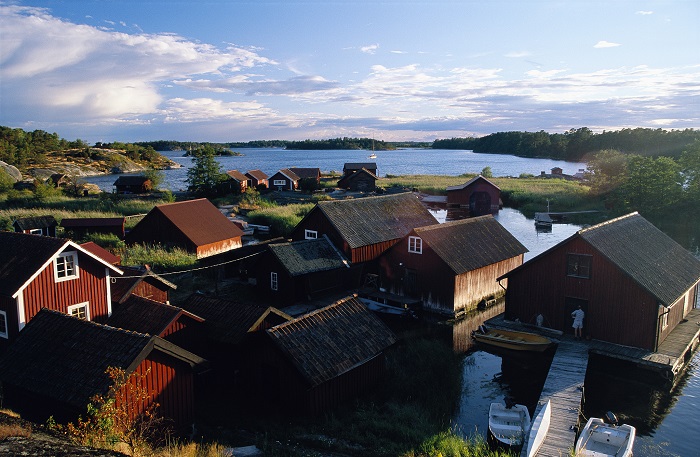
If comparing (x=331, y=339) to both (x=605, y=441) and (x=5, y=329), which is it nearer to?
(x=605, y=441)

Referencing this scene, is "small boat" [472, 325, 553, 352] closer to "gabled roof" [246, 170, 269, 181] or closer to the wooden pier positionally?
the wooden pier

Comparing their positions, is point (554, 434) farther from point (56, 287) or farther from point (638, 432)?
point (56, 287)

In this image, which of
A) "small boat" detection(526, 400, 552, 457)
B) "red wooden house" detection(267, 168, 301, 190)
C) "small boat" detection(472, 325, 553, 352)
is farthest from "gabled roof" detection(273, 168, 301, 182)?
"small boat" detection(526, 400, 552, 457)

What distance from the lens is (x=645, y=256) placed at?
24891 mm

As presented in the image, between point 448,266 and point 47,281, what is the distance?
718 inches

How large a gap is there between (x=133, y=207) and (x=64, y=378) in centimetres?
4603

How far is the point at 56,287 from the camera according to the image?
1811 cm

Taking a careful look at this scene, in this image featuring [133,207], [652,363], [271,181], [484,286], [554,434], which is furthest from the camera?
[271,181]

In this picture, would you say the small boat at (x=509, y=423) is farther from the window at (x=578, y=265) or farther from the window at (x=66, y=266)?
the window at (x=66, y=266)

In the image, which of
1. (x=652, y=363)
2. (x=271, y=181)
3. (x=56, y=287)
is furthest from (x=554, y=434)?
(x=271, y=181)

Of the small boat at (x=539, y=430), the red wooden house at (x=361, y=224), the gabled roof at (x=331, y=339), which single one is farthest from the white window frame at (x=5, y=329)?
the red wooden house at (x=361, y=224)

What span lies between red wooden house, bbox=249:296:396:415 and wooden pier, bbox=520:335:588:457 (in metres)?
5.74

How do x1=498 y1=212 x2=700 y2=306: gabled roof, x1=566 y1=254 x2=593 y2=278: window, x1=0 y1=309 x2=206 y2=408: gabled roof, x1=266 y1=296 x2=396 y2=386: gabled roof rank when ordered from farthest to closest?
x1=566 y1=254 x2=593 y2=278: window < x1=498 y1=212 x2=700 y2=306: gabled roof < x1=266 y1=296 x2=396 y2=386: gabled roof < x1=0 y1=309 x2=206 y2=408: gabled roof

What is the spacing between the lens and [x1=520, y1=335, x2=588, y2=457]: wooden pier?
14602 mm
